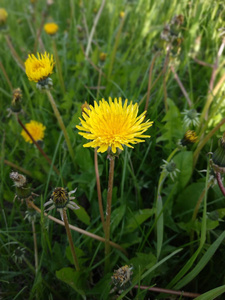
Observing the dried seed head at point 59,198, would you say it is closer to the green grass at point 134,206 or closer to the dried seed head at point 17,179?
the green grass at point 134,206

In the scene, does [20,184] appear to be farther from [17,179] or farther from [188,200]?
[188,200]

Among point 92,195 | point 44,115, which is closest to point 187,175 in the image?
point 92,195

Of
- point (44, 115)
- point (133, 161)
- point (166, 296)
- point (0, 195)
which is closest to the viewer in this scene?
point (166, 296)

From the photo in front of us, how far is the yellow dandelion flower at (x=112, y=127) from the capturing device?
2.32 feet

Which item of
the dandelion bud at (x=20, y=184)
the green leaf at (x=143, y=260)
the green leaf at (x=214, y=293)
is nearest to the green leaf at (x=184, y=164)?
the green leaf at (x=143, y=260)

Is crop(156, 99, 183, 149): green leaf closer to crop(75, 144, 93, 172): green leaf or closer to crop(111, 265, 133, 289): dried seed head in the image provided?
crop(75, 144, 93, 172): green leaf

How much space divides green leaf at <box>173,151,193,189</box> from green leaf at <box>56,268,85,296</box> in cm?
57

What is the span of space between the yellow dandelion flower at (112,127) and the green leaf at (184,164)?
1.40 ft

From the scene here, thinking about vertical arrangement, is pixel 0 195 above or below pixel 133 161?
below

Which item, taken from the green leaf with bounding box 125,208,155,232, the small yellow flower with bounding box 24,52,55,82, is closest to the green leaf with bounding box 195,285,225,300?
the green leaf with bounding box 125,208,155,232

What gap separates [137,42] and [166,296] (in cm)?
186

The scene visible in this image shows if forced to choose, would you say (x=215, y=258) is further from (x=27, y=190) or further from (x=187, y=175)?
(x=27, y=190)

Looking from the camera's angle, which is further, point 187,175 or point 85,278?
point 187,175

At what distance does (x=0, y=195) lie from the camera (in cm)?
111
